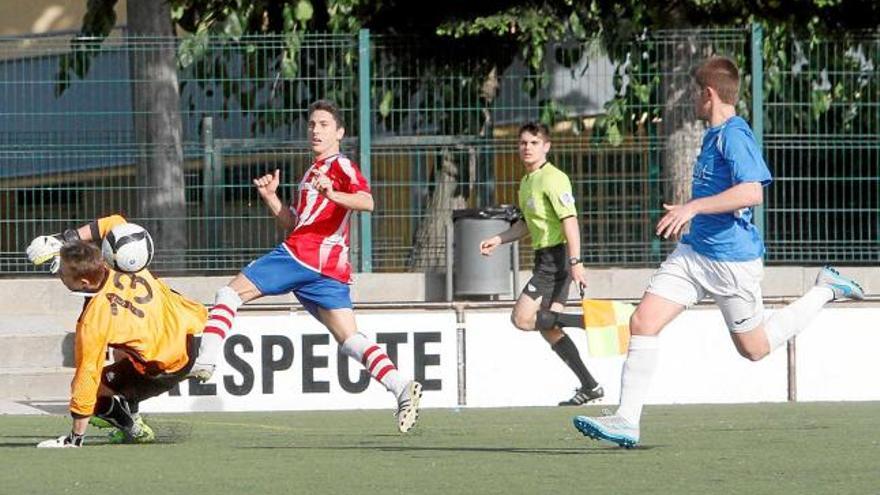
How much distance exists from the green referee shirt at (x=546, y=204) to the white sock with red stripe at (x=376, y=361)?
3.15 m

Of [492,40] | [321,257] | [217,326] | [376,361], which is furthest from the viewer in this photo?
[492,40]

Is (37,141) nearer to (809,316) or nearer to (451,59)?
(451,59)

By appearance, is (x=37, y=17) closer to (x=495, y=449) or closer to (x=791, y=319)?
(x=495, y=449)

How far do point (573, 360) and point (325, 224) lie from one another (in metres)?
3.36

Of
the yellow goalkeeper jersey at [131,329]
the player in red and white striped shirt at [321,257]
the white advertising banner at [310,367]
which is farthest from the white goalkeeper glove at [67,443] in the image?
the white advertising banner at [310,367]

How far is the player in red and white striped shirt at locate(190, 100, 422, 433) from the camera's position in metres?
10.6

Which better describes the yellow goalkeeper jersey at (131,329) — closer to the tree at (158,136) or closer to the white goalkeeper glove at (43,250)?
the white goalkeeper glove at (43,250)

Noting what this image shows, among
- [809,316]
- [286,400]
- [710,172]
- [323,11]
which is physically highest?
[323,11]

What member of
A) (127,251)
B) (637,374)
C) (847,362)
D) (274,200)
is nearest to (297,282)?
(274,200)

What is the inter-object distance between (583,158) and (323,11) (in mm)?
3086

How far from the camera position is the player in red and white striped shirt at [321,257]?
10.6 m

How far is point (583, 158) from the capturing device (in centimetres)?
1806

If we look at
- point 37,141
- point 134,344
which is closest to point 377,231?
point 37,141

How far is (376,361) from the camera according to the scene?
1051cm
